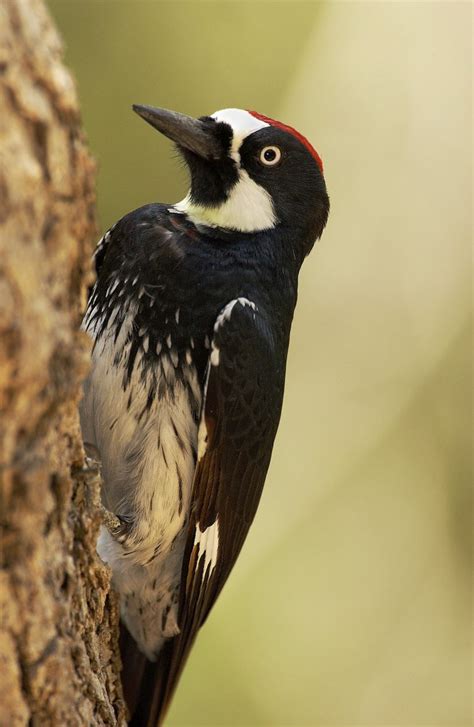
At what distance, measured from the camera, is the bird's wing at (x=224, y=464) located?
244cm

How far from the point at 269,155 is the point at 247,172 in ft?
0.28

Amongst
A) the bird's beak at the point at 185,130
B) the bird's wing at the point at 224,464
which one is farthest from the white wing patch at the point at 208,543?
the bird's beak at the point at 185,130

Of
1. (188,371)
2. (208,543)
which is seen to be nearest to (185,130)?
(188,371)

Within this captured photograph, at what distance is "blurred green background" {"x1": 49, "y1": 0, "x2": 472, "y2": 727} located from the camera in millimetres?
5352

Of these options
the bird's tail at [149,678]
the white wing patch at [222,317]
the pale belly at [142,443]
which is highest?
the white wing patch at [222,317]

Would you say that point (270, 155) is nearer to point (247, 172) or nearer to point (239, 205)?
point (247, 172)

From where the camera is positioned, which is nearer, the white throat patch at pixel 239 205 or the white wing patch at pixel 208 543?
the white wing patch at pixel 208 543

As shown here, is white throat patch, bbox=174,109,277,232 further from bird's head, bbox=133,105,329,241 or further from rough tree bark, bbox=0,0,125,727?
rough tree bark, bbox=0,0,125,727

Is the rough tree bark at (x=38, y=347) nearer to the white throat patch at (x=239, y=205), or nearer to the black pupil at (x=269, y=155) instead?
the white throat patch at (x=239, y=205)

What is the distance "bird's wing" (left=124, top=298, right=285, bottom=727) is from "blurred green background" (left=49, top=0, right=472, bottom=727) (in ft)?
8.82

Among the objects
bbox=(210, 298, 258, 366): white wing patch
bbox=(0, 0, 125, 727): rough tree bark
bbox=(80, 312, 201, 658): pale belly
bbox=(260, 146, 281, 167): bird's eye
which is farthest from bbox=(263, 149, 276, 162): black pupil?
bbox=(0, 0, 125, 727): rough tree bark

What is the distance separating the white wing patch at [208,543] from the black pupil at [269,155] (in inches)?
41.7

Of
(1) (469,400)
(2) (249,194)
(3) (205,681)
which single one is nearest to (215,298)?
(2) (249,194)

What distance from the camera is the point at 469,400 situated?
18.6 ft
